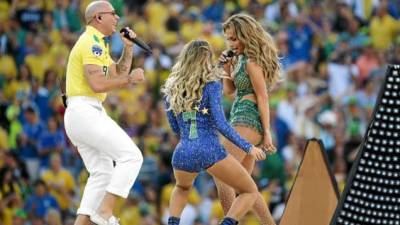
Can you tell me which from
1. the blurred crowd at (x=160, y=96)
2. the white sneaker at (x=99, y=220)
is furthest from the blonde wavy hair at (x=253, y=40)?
the blurred crowd at (x=160, y=96)

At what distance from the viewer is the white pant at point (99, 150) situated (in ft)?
40.7

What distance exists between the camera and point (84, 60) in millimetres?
12477

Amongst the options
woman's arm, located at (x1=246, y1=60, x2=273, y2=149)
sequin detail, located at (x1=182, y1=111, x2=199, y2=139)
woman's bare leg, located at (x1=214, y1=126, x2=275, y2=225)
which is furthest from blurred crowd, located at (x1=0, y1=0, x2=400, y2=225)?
sequin detail, located at (x1=182, y1=111, x2=199, y2=139)

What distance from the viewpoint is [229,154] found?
12.5m

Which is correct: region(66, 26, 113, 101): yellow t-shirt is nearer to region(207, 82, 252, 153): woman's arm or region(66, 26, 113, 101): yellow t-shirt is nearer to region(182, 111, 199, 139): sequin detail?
region(182, 111, 199, 139): sequin detail

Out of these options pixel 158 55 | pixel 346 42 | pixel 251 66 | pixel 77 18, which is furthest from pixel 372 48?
pixel 251 66

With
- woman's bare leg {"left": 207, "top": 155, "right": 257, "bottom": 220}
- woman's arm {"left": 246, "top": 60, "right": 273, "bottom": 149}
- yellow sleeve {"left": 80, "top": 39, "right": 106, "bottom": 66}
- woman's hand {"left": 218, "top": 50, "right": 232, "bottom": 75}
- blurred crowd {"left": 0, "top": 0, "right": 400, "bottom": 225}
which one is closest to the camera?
woman's bare leg {"left": 207, "top": 155, "right": 257, "bottom": 220}

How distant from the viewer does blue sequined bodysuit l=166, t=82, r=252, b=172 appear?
12.2m

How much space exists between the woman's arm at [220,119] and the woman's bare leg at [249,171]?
644 millimetres

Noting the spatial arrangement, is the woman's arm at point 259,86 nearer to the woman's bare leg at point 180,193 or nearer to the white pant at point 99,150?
the woman's bare leg at point 180,193

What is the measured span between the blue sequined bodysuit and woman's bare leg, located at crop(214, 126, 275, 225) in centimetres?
59

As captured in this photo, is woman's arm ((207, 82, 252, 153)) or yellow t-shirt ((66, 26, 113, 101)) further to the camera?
yellow t-shirt ((66, 26, 113, 101))

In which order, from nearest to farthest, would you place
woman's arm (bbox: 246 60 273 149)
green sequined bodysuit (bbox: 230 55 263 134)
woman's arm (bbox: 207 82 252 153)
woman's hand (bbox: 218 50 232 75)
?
woman's arm (bbox: 207 82 252 153) < woman's arm (bbox: 246 60 273 149) < green sequined bodysuit (bbox: 230 55 263 134) < woman's hand (bbox: 218 50 232 75)

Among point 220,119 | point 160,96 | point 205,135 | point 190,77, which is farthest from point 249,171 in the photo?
point 160,96
